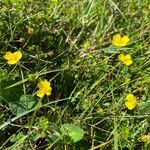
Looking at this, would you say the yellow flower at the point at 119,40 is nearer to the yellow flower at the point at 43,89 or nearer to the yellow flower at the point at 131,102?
the yellow flower at the point at 131,102

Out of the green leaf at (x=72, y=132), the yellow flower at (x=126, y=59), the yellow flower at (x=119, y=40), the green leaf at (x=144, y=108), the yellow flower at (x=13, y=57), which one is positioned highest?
the yellow flower at (x=13, y=57)

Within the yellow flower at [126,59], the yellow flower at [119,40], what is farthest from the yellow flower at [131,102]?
the yellow flower at [119,40]

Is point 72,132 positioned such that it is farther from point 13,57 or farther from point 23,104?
point 13,57

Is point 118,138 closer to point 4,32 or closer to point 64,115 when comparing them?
point 64,115

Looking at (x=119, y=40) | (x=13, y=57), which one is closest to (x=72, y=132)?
(x=13, y=57)

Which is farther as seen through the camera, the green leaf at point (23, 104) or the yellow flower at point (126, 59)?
the yellow flower at point (126, 59)
